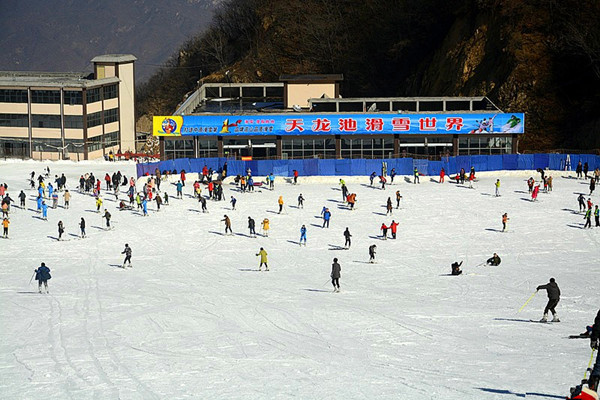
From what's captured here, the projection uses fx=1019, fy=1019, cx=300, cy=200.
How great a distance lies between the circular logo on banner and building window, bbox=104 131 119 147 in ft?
Answer: 71.2

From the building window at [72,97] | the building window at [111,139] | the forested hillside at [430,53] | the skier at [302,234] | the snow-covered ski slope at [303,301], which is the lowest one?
the snow-covered ski slope at [303,301]

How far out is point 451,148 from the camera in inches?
2876

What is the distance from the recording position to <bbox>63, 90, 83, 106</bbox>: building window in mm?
90062

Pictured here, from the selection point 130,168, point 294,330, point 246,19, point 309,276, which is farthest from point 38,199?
point 246,19

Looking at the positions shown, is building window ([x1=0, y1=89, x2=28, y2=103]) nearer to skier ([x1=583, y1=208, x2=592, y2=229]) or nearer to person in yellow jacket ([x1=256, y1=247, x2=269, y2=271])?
person in yellow jacket ([x1=256, y1=247, x2=269, y2=271])

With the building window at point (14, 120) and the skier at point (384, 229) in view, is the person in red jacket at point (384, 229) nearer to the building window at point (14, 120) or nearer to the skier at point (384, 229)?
the skier at point (384, 229)

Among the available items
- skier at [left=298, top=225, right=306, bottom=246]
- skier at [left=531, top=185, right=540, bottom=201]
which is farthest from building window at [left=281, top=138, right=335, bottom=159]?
skier at [left=298, top=225, right=306, bottom=246]

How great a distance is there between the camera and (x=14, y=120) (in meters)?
91.1

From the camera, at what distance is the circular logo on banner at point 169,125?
7188 cm

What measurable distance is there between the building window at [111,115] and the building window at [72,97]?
388cm

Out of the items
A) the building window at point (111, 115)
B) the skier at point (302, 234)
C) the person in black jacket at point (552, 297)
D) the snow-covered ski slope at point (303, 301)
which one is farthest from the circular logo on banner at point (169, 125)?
the person in black jacket at point (552, 297)

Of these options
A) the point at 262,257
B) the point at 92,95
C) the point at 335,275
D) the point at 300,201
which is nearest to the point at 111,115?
the point at 92,95

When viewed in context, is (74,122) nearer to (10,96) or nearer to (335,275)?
(10,96)

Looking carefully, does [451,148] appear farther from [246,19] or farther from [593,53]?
[246,19]
